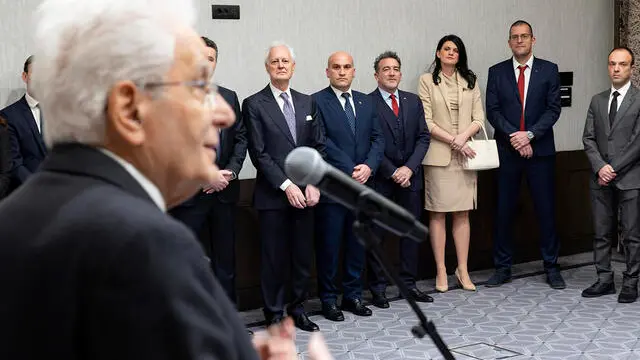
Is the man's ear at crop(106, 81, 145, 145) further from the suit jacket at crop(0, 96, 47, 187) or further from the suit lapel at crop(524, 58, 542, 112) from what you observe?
the suit lapel at crop(524, 58, 542, 112)

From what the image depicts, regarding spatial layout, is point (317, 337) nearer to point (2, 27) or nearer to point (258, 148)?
→ point (258, 148)

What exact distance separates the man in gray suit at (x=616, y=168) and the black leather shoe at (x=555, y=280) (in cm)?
24

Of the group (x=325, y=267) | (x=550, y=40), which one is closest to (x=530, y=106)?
(x=550, y=40)

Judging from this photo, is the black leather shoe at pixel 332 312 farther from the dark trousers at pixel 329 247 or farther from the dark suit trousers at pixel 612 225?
the dark suit trousers at pixel 612 225

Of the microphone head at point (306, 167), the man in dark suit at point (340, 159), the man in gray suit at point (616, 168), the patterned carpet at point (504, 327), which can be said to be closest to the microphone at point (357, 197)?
the microphone head at point (306, 167)

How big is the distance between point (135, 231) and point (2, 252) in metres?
0.18

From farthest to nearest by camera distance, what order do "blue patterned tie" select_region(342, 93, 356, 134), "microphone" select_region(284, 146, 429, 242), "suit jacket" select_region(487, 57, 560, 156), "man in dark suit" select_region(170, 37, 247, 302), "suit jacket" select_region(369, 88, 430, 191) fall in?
"suit jacket" select_region(487, 57, 560, 156), "suit jacket" select_region(369, 88, 430, 191), "blue patterned tie" select_region(342, 93, 356, 134), "man in dark suit" select_region(170, 37, 247, 302), "microphone" select_region(284, 146, 429, 242)

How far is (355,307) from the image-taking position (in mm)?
5551

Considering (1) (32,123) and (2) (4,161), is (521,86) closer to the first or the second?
(1) (32,123)

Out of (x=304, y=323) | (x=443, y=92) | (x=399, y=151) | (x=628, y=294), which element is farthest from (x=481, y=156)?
(x=304, y=323)

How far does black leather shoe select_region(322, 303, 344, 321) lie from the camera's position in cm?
542

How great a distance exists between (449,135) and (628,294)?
1.58 meters

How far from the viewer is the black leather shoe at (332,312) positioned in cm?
542

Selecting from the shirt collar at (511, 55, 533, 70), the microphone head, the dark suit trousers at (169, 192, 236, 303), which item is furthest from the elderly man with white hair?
the shirt collar at (511, 55, 533, 70)
